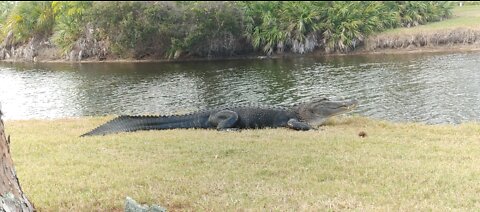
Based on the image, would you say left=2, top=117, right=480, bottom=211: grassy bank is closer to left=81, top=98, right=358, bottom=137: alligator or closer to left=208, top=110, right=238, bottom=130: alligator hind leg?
left=208, top=110, right=238, bottom=130: alligator hind leg

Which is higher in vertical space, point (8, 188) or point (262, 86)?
point (8, 188)

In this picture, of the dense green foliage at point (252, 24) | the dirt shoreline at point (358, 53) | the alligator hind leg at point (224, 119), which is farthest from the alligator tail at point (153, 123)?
the dirt shoreline at point (358, 53)

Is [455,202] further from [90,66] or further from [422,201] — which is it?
[90,66]

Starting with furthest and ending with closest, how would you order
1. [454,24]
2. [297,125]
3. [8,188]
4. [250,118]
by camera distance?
1. [454,24]
2. [250,118]
3. [297,125]
4. [8,188]

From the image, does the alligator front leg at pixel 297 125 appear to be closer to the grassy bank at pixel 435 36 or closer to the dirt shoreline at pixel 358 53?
the dirt shoreline at pixel 358 53

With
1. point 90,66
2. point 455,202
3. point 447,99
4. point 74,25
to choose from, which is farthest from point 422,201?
point 74,25

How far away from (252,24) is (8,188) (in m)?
30.3

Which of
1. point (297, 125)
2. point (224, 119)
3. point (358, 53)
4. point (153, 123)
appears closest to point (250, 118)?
point (224, 119)

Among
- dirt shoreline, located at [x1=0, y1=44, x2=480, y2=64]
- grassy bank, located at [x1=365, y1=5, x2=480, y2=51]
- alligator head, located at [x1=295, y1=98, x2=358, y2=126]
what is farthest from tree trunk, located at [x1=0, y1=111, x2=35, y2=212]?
grassy bank, located at [x1=365, y1=5, x2=480, y2=51]

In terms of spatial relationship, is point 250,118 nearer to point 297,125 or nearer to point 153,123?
point 297,125

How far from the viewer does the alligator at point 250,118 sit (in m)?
10.8

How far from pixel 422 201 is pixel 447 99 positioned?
40.0 ft

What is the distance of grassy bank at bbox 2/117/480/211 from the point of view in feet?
18.1

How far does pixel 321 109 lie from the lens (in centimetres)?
1099
